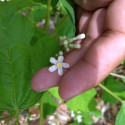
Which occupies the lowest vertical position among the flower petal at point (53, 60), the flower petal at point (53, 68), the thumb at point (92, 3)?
the flower petal at point (53, 68)

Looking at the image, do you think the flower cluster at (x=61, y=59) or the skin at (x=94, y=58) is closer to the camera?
the skin at (x=94, y=58)

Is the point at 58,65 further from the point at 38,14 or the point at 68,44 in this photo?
the point at 38,14

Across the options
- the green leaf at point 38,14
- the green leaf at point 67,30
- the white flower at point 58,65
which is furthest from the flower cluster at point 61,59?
the green leaf at point 38,14

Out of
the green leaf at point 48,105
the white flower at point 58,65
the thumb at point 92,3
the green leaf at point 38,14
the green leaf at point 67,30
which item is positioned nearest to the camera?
the white flower at point 58,65

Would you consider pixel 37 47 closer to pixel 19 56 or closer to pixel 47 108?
pixel 19 56

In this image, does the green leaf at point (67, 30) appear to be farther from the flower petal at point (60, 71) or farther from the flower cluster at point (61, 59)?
the flower petal at point (60, 71)

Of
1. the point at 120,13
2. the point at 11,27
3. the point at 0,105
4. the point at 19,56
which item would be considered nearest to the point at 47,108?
the point at 0,105

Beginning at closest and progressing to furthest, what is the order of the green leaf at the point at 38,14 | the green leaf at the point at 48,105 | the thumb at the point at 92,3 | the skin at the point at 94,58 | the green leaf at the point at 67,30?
the skin at the point at 94,58
the thumb at the point at 92,3
the green leaf at the point at 67,30
the green leaf at the point at 48,105
the green leaf at the point at 38,14

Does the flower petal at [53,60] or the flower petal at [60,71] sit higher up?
the flower petal at [53,60]

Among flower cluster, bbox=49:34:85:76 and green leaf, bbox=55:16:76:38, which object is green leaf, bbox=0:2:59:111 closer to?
flower cluster, bbox=49:34:85:76
